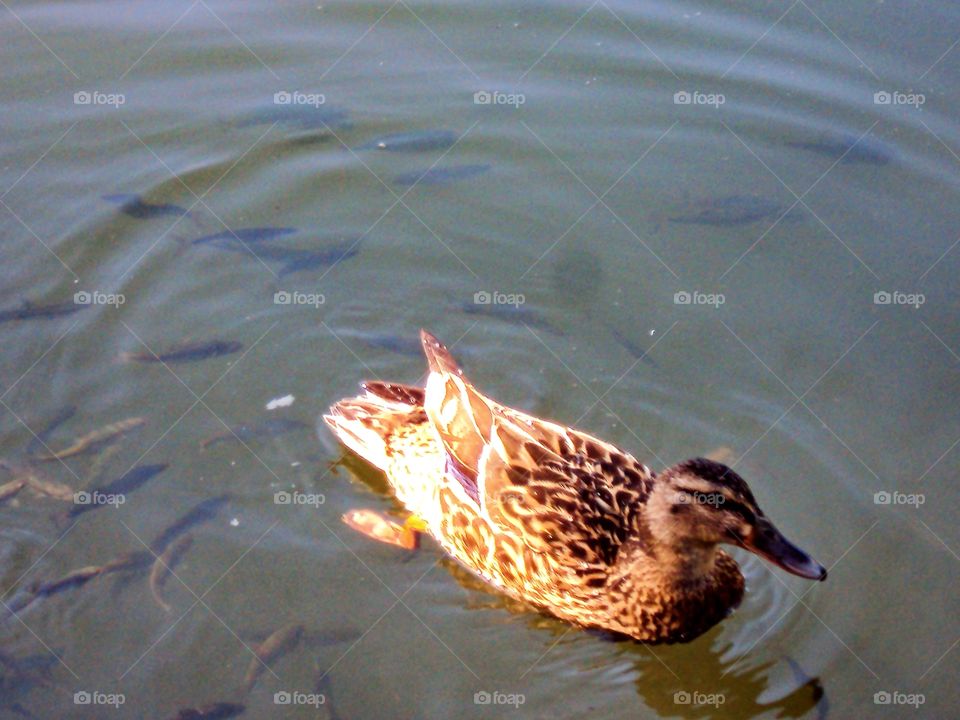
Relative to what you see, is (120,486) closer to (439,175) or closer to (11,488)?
(11,488)

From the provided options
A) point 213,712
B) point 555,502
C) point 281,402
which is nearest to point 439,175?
point 281,402

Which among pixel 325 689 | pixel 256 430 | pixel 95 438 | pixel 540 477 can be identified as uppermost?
pixel 540 477

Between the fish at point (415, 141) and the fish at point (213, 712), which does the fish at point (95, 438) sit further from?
the fish at point (415, 141)

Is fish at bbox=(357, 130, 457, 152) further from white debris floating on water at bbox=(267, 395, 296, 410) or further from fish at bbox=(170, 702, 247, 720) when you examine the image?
fish at bbox=(170, 702, 247, 720)

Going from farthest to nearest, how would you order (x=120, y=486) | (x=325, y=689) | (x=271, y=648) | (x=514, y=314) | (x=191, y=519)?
(x=514, y=314), (x=120, y=486), (x=191, y=519), (x=271, y=648), (x=325, y=689)

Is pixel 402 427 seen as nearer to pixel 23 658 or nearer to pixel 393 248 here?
pixel 393 248

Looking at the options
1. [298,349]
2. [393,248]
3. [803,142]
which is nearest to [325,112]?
[393,248]

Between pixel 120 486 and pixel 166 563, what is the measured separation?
0.66 metres

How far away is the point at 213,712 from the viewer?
5324 mm

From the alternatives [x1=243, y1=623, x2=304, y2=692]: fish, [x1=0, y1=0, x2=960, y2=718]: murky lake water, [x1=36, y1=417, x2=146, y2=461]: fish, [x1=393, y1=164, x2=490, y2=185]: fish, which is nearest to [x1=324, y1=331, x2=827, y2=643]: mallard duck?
[x1=0, y1=0, x2=960, y2=718]: murky lake water

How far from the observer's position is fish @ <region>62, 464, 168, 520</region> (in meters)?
6.25

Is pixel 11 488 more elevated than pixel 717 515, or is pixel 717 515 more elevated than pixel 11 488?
pixel 717 515

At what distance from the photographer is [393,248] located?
8.00m

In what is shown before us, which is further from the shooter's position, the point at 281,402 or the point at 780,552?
the point at 281,402
